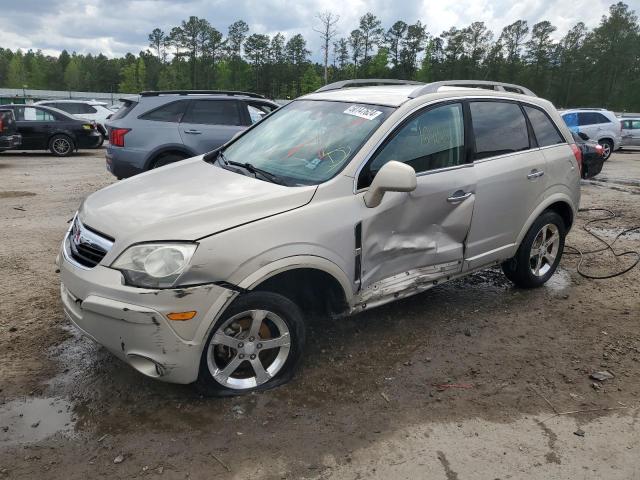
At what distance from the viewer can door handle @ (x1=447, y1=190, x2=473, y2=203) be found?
3.78 meters

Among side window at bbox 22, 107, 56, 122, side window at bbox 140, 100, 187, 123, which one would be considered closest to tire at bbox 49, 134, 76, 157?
side window at bbox 22, 107, 56, 122

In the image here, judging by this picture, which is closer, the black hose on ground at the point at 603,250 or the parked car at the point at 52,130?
the black hose on ground at the point at 603,250

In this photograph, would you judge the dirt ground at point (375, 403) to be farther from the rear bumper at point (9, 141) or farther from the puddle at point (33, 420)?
the rear bumper at point (9, 141)

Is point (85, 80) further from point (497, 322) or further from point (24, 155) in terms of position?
point (497, 322)

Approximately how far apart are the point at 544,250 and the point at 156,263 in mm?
3652

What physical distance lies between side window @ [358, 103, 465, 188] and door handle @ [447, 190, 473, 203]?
0.71ft

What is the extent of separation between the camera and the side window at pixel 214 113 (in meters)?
8.20

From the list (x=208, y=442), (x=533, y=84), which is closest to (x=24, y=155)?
(x=208, y=442)

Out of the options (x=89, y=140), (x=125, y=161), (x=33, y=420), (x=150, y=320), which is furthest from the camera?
(x=89, y=140)

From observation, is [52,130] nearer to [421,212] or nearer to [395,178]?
[421,212]

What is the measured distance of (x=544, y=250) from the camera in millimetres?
4895

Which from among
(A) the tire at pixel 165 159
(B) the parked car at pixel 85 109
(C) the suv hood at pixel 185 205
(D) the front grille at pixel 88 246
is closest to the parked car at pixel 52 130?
(B) the parked car at pixel 85 109

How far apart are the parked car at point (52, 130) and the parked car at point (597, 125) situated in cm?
1542

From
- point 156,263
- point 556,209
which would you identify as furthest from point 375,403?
point 556,209
